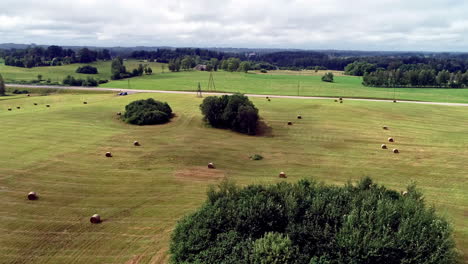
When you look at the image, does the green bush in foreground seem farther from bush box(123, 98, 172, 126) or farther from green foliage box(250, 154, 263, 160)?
bush box(123, 98, 172, 126)

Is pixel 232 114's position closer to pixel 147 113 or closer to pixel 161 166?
pixel 147 113

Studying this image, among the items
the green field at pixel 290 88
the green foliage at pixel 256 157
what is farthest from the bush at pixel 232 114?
the green field at pixel 290 88

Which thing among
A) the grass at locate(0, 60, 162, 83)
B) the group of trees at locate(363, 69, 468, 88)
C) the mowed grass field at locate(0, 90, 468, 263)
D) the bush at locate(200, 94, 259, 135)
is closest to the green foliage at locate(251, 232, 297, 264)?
the mowed grass field at locate(0, 90, 468, 263)

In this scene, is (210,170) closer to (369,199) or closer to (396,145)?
(369,199)

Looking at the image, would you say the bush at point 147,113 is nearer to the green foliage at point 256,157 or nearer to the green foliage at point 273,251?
the green foliage at point 256,157

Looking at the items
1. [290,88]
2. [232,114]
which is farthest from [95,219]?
[290,88]

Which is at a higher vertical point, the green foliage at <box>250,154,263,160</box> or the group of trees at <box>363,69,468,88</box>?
the group of trees at <box>363,69,468,88</box>
